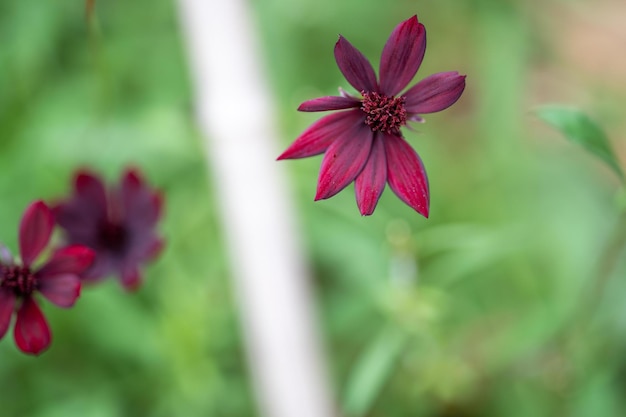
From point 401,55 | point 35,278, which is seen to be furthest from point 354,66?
point 35,278

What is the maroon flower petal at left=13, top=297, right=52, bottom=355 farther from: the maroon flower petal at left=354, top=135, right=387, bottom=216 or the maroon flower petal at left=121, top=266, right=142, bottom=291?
the maroon flower petal at left=354, top=135, right=387, bottom=216

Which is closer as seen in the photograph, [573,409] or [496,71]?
[573,409]

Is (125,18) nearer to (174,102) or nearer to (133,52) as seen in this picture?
(133,52)

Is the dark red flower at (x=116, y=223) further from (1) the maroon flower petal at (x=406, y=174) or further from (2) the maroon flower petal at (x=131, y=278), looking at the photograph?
(1) the maroon flower petal at (x=406, y=174)

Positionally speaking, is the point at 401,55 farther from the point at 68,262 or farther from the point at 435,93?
the point at 68,262

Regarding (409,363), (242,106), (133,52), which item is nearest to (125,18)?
(133,52)

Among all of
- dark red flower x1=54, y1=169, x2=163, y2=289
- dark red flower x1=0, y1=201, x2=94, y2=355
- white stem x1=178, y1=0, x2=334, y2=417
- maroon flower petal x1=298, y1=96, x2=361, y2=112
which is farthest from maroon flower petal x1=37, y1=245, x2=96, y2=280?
white stem x1=178, y1=0, x2=334, y2=417
